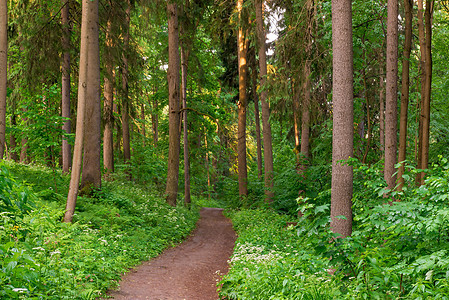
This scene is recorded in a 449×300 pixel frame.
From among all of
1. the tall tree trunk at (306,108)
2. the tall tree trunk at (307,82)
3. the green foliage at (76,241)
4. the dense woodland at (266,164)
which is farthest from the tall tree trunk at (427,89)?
the green foliage at (76,241)

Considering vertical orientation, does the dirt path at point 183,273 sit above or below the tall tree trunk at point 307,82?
below

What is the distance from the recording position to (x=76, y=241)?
25.2 feet

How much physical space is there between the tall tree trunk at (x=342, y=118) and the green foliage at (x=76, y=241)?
459 centimetres

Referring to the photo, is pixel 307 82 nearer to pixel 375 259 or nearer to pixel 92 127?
pixel 92 127

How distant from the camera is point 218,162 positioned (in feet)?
137

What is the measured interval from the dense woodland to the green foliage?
0.13ft

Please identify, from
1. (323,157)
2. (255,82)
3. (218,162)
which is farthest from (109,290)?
(218,162)

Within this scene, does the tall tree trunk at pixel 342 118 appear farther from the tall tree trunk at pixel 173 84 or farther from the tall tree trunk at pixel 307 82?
the tall tree trunk at pixel 173 84

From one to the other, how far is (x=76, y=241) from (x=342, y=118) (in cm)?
616

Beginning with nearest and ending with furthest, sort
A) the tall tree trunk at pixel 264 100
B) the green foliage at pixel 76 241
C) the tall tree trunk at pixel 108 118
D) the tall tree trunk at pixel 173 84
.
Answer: the green foliage at pixel 76 241 < the tall tree trunk at pixel 173 84 < the tall tree trunk at pixel 108 118 < the tall tree trunk at pixel 264 100

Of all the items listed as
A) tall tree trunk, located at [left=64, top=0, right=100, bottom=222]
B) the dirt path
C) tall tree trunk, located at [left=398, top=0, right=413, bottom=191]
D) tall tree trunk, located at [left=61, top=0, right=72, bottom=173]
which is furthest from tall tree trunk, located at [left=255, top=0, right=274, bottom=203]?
tall tree trunk, located at [left=64, top=0, right=100, bottom=222]

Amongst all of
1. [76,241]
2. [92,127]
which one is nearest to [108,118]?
[92,127]

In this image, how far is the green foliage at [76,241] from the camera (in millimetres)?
4195

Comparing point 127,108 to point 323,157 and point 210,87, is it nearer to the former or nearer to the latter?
point 210,87
